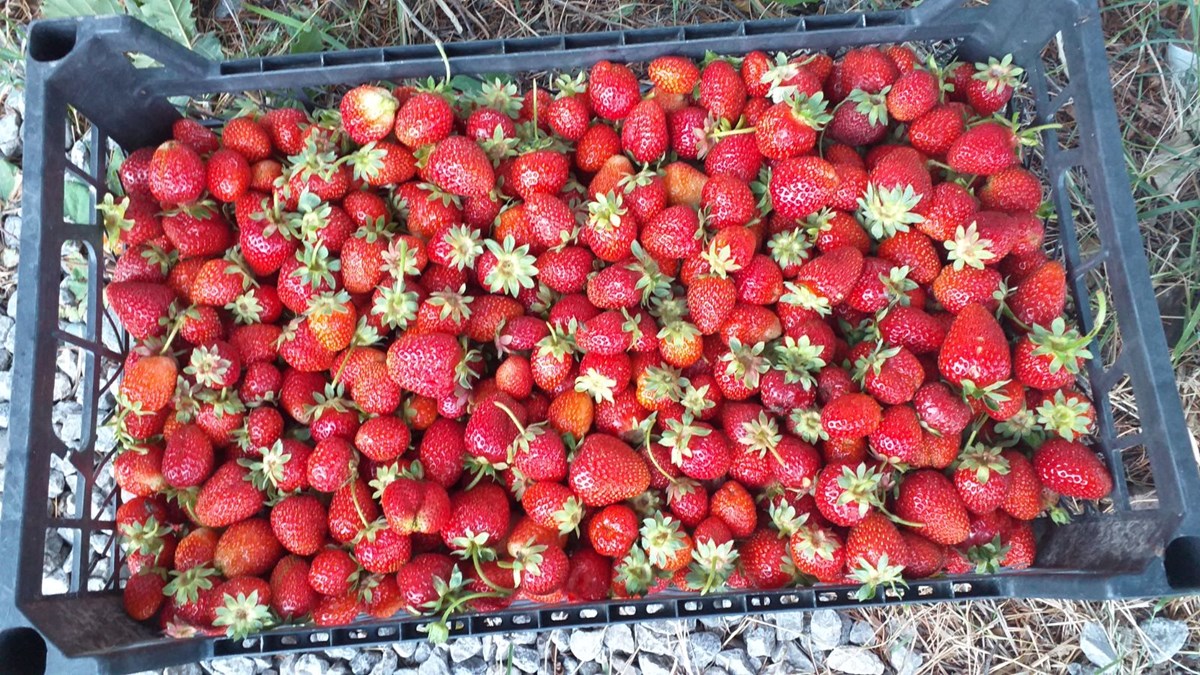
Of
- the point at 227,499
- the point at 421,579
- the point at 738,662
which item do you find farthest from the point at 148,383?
the point at 738,662

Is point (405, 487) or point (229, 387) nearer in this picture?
point (405, 487)

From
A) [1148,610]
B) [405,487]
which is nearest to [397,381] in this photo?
[405,487]

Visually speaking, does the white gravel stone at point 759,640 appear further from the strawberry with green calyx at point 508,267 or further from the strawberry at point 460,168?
the strawberry at point 460,168

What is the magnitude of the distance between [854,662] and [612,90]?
139 centimetres

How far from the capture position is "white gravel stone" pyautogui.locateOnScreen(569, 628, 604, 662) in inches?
74.3

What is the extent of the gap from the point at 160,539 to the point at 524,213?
2.93 feet

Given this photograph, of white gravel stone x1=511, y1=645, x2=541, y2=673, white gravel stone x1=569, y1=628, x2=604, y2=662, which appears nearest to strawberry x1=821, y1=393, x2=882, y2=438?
white gravel stone x1=569, y1=628, x2=604, y2=662

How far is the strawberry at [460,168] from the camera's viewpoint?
151 centimetres

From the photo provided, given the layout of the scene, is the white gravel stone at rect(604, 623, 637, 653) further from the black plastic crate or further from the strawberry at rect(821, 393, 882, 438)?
the strawberry at rect(821, 393, 882, 438)

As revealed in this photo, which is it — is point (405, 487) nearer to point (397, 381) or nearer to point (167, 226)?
point (397, 381)

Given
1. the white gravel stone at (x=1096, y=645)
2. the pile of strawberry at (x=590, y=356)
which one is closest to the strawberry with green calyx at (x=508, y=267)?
the pile of strawberry at (x=590, y=356)

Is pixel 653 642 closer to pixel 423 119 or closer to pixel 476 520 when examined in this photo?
pixel 476 520

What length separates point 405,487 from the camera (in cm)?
140

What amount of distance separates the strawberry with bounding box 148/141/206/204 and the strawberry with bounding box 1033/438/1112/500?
1680mm
